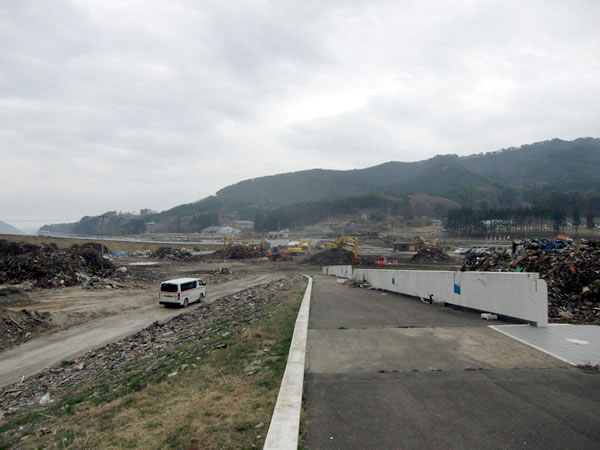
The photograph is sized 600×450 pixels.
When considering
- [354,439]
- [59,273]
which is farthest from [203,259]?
[354,439]

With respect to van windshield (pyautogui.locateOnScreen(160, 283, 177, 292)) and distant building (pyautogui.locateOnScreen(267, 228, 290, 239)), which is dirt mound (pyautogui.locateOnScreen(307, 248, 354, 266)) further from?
distant building (pyautogui.locateOnScreen(267, 228, 290, 239))

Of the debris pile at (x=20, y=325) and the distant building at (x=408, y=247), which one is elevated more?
the distant building at (x=408, y=247)

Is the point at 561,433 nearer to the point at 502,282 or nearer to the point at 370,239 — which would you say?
the point at 502,282

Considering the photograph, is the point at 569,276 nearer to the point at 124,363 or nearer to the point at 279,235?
the point at 124,363

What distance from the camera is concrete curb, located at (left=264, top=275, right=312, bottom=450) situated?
3.52 m

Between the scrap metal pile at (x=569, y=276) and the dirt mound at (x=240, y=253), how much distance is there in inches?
1998

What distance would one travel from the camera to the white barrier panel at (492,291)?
8.44 meters

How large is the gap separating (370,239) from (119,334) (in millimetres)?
97401

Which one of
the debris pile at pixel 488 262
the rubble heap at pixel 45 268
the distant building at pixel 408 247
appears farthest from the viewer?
the distant building at pixel 408 247

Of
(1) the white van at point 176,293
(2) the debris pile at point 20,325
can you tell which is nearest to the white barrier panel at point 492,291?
(1) the white van at point 176,293

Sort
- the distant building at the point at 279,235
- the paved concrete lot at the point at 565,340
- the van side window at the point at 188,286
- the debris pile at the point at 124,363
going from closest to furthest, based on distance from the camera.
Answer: the paved concrete lot at the point at 565,340, the debris pile at the point at 124,363, the van side window at the point at 188,286, the distant building at the point at 279,235

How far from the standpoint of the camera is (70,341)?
16484mm

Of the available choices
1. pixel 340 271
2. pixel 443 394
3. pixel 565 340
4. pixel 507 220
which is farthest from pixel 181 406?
pixel 507 220

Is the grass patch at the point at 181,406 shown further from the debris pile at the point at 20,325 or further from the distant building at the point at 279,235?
the distant building at the point at 279,235
